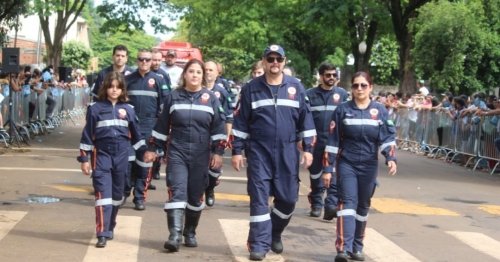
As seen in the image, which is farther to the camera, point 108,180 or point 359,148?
point 108,180

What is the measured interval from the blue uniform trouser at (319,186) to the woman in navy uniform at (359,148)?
7.73ft

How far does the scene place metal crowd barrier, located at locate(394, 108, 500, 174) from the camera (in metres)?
20.4

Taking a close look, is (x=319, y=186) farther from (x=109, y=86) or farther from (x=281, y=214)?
(x=109, y=86)

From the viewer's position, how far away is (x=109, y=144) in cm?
902

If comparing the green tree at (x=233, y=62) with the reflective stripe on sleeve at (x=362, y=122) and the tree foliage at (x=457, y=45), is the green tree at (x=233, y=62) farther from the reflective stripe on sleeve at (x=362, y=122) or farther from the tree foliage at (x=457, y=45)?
the reflective stripe on sleeve at (x=362, y=122)

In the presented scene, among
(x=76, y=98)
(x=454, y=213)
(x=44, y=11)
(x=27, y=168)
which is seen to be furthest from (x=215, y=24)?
(x=454, y=213)

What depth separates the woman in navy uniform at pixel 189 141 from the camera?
8.64m

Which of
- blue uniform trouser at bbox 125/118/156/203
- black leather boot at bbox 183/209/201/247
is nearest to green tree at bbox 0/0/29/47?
blue uniform trouser at bbox 125/118/156/203

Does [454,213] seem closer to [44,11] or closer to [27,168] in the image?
[27,168]

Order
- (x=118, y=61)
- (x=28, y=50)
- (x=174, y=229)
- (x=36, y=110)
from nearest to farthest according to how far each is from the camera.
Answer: (x=174, y=229)
(x=118, y=61)
(x=36, y=110)
(x=28, y=50)

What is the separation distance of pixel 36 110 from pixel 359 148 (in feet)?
58.0

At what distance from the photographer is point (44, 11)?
28469mm

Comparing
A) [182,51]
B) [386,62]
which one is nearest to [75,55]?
[386,62]

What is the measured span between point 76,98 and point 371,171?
3028cm
